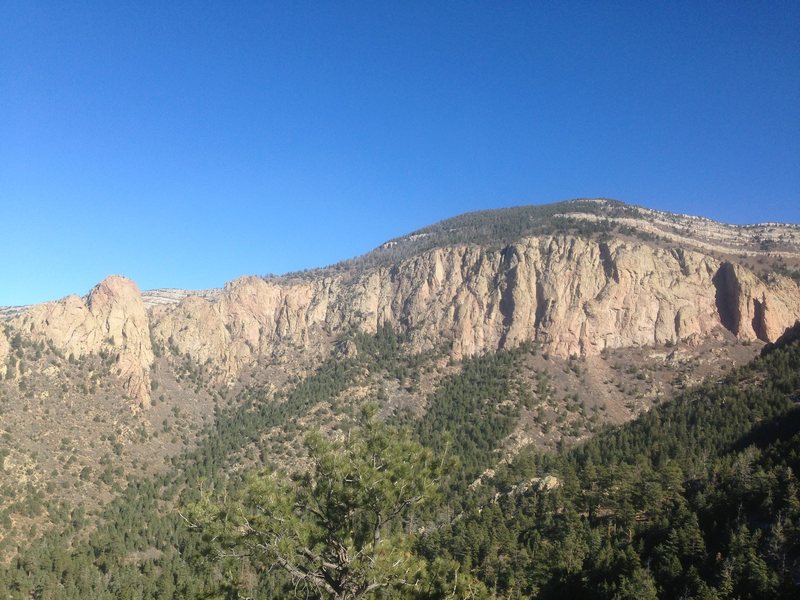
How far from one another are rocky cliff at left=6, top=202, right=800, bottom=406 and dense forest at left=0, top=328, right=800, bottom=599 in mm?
26375

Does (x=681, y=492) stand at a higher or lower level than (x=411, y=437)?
lower

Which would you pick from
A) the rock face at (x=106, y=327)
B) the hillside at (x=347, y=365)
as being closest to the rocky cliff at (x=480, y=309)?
the rock face at (x=106, y=327)

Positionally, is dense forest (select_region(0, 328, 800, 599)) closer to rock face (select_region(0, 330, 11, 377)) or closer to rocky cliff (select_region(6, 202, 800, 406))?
rocky cliff (select_region(6, 202, 800, 406))

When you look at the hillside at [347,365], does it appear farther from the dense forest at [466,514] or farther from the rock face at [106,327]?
the dense forest at [466,514]

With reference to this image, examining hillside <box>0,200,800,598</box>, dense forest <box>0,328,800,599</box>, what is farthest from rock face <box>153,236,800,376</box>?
dense forest <box>0,328,800,599</box>

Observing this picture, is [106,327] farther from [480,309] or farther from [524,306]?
[524,306]

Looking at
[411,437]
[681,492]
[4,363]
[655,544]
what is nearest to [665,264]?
[681,492]

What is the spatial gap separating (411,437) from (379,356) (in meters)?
120

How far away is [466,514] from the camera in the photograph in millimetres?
68688

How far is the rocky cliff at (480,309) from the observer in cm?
12012

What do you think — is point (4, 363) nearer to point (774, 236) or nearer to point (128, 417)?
point (128, 417)

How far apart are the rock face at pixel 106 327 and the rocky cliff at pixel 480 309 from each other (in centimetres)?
27

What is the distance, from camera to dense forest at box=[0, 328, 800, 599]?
13219 millimetres

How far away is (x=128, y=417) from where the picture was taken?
9988cm
